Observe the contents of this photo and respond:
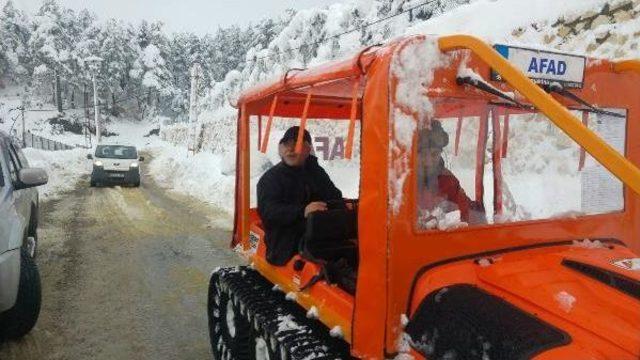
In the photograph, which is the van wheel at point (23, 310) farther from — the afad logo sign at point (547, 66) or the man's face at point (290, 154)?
the afad logo sign at point (547, 66)

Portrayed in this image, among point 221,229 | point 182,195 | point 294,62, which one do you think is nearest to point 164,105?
point 294,62

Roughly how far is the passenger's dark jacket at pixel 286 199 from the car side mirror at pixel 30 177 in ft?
10.4

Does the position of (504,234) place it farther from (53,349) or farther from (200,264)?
(200,264)

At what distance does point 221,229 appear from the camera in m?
10.7

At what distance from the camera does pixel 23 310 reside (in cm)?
488

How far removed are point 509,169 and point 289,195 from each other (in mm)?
1752

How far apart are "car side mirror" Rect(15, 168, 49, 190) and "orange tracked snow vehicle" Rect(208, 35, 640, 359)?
3680mm

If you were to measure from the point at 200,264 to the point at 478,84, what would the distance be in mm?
6342

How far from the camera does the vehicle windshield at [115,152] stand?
20.0 m

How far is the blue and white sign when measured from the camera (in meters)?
2.41

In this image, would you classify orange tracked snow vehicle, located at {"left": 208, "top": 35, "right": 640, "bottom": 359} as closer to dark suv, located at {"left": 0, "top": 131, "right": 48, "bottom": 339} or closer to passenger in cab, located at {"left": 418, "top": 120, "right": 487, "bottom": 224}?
passenger in cab, located at {"left": 418, "top": 120, "right": 487, "bottom": 224}

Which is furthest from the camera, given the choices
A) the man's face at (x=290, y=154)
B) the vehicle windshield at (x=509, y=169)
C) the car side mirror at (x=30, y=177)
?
the car side mirror at (x=30, y=177)

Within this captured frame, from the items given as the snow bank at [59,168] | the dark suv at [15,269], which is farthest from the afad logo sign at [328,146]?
the snow bank at [59,168]

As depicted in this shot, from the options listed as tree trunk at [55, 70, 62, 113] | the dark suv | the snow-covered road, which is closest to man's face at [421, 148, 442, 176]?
the snow-covered road
